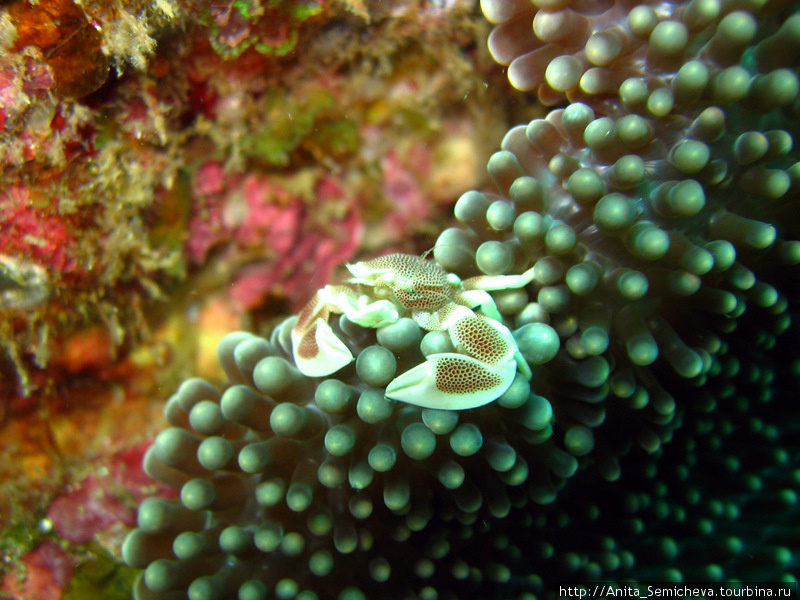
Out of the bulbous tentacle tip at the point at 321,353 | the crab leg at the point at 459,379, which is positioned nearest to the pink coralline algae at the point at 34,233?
the bulbous tentacle tip at the point at 321,353

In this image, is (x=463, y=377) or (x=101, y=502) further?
(x=101, y=502)

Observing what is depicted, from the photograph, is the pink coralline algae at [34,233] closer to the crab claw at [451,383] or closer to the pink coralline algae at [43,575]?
the pink coralline algae at [43,575]

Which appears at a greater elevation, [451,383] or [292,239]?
[292,239]

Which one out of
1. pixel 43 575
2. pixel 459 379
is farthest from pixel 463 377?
pixel 43 575

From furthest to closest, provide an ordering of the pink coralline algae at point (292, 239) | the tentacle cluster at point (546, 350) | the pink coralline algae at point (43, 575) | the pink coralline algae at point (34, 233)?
the pink coralline algae at point (292, 239) → the pink coralline algae at point (43, 575) → the pink coralline algae at point (34, 233) → the tentacle cluster at point (546, 350)

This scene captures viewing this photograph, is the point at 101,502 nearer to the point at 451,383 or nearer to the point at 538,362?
the point at 451,383

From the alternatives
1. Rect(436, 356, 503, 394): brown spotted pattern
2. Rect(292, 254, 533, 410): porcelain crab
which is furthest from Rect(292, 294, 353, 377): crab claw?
Rect(436, 356, 503, 394): brown spotted pattern
